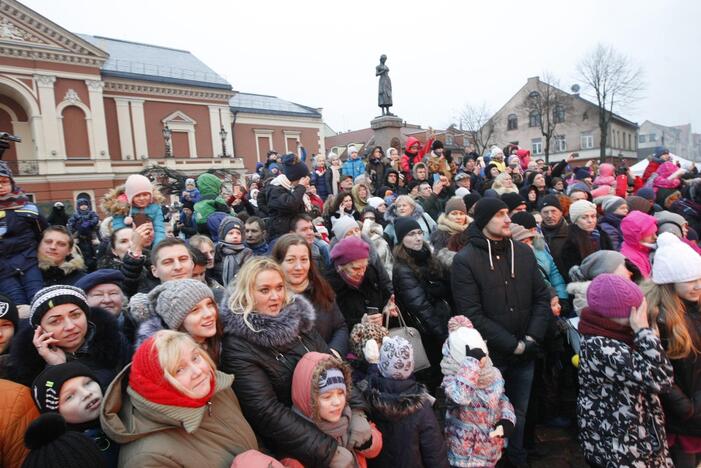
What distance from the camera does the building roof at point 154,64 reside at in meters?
30.2

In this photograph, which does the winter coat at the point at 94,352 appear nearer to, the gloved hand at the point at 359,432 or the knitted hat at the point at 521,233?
the gloved hand at the point at 359,432

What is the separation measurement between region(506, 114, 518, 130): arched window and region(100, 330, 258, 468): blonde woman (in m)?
50.0

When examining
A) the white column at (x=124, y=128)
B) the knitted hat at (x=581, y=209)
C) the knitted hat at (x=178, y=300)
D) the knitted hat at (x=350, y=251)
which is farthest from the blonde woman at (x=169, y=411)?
the white column at (x=124, y=128)

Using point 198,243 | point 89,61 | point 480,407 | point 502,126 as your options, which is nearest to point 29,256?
point 198,243

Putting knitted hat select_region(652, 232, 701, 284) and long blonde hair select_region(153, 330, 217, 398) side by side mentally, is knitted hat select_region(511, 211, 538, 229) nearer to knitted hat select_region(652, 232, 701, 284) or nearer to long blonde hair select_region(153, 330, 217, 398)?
knitted hat select_region(652, 232, 701, 284)

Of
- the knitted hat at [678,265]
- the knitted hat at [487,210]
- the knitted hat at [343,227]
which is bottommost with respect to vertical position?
the knitted hat at [678,265]

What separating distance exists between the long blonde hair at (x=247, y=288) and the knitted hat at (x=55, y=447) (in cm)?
90

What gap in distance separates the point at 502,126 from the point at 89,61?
41.5m

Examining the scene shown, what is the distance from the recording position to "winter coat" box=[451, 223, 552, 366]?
3133mm

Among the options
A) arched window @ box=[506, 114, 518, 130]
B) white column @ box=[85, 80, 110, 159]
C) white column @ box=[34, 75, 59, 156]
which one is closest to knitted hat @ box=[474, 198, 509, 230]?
white column @ box=[34, 75, 59, 156]

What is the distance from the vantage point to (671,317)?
2.53 meters

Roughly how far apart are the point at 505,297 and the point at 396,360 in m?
1.21

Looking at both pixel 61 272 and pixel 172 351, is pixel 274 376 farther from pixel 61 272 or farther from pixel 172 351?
pixel 61 272

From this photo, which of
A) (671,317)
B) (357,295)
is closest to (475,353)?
(357,295)
